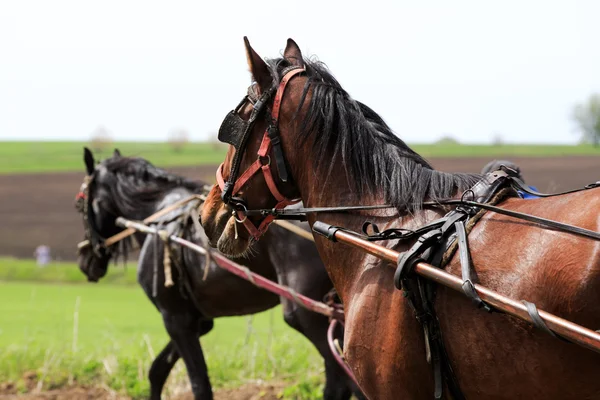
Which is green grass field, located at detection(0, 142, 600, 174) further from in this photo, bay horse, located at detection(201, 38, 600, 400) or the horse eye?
bay horse, located at detection(201, 38, 600, 400)

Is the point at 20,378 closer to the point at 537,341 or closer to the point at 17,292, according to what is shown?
the point at 537,341

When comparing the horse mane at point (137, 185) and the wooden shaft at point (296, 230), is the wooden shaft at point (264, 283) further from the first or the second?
the horse mane at point (137, 185)

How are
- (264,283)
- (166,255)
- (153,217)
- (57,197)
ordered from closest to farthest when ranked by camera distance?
(264,283)
(166,255)
(153,217)
(57,197)

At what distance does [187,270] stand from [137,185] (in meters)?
1.26

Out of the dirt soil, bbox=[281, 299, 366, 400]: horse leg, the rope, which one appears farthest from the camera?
the dirt soil

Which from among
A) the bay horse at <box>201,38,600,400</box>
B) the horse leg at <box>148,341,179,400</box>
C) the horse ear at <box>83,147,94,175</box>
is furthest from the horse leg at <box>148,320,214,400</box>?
the bay horse at <box>201,38,600,400</box>

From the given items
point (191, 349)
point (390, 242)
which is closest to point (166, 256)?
point (191, 349)

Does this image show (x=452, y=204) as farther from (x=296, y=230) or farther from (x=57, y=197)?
(x=57, y=197)

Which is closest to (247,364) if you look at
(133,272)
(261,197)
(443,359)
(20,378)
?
(20,378)

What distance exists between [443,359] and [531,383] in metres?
0.38

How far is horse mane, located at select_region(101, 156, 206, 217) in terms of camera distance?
24.4 ft

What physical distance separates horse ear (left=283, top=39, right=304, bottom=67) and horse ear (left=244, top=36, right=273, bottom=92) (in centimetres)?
16

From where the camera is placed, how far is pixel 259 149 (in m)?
3.79

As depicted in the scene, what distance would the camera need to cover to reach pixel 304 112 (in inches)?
147
